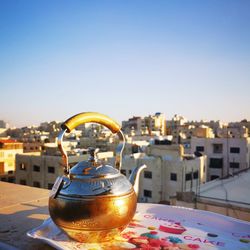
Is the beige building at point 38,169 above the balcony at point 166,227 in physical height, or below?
below

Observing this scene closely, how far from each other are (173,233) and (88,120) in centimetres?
95

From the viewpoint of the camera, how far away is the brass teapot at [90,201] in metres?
1.58

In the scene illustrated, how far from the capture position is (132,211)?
1740 millimetres

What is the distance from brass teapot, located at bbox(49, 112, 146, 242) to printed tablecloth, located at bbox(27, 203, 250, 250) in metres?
0.10

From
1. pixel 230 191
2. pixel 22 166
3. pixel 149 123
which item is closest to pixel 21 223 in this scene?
pixel 230 191

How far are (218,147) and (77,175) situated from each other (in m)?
22.9

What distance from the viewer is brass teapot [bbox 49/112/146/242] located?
1578mm

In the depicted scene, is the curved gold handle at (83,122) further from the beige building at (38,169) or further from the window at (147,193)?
the beige building at (38,169)

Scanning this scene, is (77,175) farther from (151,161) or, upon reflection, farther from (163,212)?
(151,161)

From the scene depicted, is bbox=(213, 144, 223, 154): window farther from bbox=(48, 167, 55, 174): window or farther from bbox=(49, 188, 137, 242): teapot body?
bbox=(49, 188, 137, 242): teapot body

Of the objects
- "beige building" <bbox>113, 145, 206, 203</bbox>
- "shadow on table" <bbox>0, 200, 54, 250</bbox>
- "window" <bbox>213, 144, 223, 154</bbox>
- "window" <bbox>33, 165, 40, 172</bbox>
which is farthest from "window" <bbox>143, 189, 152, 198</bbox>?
"shadow on table" <bbox>0, 200, 54, 250</bbox>

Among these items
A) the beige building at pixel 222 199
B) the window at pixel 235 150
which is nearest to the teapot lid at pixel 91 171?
the beige building at pixel 222 199

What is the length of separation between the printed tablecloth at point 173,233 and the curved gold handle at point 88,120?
2.29 feet

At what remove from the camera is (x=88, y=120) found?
1.86 meters
